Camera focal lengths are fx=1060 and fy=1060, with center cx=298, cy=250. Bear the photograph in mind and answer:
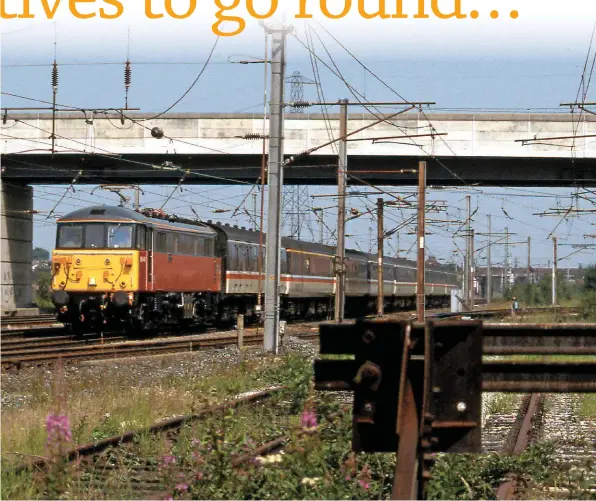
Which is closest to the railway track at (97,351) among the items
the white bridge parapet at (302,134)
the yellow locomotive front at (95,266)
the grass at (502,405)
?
the yellow locomotive front at (95,266)

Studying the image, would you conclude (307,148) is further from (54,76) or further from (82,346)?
(82,346)

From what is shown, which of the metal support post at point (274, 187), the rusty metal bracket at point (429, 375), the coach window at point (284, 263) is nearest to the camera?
the rusty metal bracket at point (429, 375)

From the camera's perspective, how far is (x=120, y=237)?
28.4m

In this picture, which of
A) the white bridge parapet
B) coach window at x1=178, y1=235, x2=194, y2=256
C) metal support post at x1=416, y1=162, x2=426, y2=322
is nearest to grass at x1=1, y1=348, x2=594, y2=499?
metal support post at x1=416, y1=162, x2=426, y2=322

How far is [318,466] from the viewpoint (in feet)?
25.4

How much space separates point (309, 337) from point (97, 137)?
46.5 ft

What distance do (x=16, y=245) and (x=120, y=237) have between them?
18.1 m

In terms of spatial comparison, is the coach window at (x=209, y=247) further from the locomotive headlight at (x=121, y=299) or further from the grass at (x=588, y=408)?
the grass at (x=588, y=408)

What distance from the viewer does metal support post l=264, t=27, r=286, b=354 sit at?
76.1ft

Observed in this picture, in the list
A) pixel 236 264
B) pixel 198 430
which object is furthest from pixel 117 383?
pixel 236 264

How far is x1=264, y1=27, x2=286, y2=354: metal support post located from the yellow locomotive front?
235 inches

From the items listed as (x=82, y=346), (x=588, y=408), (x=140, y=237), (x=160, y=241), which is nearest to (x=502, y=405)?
(x=588, y=408)

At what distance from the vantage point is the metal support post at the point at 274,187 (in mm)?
23188

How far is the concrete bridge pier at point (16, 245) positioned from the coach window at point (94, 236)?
15.3 meters
